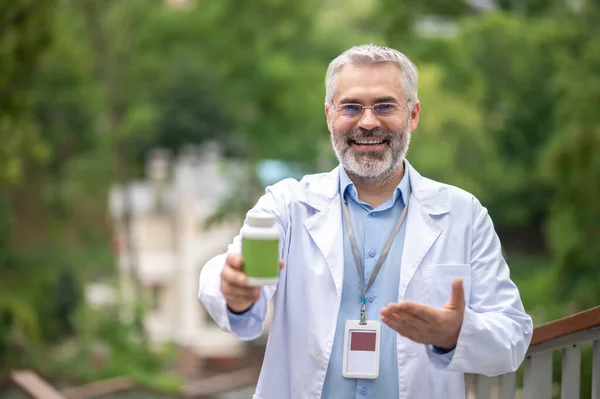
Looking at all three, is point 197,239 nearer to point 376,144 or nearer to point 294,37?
point 294,37

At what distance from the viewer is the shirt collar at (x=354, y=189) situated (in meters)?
1.78

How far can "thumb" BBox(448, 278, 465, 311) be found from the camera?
1407 mm

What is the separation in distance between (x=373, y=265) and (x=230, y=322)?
1.08ft

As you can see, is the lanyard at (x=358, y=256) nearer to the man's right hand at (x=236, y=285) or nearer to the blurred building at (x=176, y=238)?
the man's right hand at (x=236, y=285)

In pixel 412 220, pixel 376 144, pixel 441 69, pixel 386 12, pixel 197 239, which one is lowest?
pixel 197 239

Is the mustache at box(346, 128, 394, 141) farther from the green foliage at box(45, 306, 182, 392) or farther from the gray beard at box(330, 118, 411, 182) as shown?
the green foliage at box(45, 306, 182, 392)

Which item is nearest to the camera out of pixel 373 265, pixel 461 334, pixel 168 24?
pixel 461 334

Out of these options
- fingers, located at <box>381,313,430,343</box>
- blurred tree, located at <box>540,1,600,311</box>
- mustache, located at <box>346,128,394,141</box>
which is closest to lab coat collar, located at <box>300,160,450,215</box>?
mustache, located at <box>346,128,394,141</box>

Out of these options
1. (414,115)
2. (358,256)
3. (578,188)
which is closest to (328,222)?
(358,256)

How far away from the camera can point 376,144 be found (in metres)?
1.73

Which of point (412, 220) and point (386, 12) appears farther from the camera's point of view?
point (386, 12)

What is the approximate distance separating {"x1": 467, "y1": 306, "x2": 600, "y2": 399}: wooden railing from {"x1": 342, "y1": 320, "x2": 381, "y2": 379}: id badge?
1.42 ft

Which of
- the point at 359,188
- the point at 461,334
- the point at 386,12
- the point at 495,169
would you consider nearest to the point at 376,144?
the point at 359,188

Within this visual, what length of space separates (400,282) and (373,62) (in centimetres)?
43
